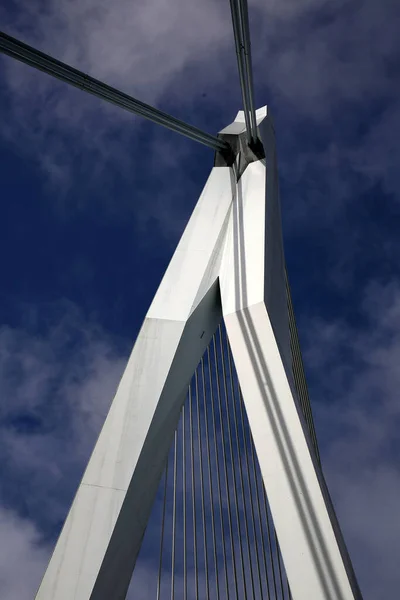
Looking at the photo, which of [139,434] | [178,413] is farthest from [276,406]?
[139,434]

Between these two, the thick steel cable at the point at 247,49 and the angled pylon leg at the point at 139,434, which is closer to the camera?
the thick steel cable at the point at 247,49

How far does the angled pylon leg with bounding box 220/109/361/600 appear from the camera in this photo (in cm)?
552

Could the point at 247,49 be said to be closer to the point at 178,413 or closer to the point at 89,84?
the point at 89,84

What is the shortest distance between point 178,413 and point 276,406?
130 centimetres

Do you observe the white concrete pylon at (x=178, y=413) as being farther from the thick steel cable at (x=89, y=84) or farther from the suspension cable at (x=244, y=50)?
the suspension cable at (x=244, y=50)

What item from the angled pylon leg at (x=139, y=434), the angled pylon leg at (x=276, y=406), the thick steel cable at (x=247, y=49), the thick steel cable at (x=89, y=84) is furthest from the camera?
the angled pylon leg at (x=139, y=434)

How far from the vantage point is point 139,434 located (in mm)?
6277

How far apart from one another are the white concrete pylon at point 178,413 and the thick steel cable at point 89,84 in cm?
Result: 127

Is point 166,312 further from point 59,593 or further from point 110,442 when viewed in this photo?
Answer: point 59,593

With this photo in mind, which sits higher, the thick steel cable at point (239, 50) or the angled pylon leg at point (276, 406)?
the thick steel cable at point (239, 50)

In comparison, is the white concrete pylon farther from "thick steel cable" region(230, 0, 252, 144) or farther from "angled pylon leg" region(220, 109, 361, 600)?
"thick steel cable" region(230, 0, 252, 144)

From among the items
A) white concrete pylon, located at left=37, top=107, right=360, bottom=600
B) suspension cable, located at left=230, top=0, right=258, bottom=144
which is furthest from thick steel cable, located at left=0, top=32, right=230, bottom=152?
white concrete pylon, located at left=37, top=107, right=360, bottom=600

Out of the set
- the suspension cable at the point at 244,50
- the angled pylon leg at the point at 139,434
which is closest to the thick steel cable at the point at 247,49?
the suspension cable at the point at 244,50

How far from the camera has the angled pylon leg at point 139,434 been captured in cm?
567
